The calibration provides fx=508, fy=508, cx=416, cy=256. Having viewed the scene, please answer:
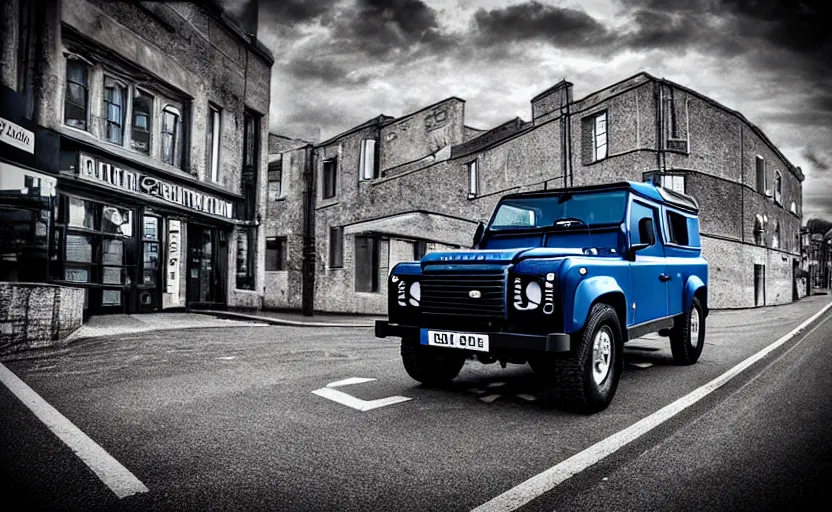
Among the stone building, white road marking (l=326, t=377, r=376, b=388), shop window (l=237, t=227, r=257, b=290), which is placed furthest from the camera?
the stone building

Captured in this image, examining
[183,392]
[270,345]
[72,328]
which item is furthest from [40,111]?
[183,392]

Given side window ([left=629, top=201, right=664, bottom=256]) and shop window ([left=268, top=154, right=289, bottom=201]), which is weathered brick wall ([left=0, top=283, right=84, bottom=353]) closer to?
side window ([left=629, top=201, right=664, bottom=256])

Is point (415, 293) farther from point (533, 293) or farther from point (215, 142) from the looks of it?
point (215, 142)

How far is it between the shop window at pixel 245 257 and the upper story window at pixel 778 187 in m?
26.5

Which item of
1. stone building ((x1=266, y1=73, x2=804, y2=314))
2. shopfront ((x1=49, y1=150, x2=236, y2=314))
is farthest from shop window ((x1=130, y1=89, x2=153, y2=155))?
stone building ((x1=266, y1=73, x2=804, y2=314))

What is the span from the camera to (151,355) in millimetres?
6988

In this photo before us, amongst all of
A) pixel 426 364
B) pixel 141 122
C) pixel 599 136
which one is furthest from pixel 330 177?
pixel 426 364

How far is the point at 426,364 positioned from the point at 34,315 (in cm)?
578

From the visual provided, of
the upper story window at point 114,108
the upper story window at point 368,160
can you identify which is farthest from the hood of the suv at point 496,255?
the upper story window at point 368,160

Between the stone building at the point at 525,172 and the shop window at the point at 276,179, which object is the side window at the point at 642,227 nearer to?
the stone building at the point at 525,172

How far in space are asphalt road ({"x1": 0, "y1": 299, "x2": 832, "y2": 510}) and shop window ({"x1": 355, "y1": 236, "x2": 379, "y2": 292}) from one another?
39.2 feet

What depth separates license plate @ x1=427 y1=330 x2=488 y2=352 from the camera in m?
4.15

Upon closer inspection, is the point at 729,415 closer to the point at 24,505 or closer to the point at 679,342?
the point at 679,342

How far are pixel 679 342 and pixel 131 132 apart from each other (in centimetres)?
1130
